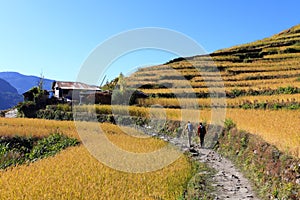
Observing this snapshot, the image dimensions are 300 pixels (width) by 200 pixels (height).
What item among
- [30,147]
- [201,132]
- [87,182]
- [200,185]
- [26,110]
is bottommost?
[30,147]

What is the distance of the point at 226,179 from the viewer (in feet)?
33.7

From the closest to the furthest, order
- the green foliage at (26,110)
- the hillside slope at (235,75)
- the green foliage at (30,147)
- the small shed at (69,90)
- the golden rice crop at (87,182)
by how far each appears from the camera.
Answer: the golden rice crop at (87,182), the green foliage at (30,147), the hillside slope at (235,75), the green foliage at (26,110), the small shed at (69,90)

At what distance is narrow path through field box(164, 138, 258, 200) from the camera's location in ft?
28.1

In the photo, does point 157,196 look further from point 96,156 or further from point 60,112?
point 60,112

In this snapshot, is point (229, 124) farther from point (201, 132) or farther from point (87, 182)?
point (87, 182)

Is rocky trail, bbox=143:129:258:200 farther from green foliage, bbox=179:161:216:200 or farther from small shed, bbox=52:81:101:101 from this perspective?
small shed, bbox=52:81:101:101

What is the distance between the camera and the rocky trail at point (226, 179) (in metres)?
8.51

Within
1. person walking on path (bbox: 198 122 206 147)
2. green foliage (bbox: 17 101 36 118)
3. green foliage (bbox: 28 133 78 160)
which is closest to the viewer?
green foliage (bbox: 28 133 78 160)

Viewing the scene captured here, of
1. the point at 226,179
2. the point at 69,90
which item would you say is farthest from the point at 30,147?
the point at 69,90

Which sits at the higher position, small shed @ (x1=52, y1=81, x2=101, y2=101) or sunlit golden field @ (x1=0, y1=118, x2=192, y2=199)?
small shed @ (x1=52, y1=81, x2=101, y2=101)

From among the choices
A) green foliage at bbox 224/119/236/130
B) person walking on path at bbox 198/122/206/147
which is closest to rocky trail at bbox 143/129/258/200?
person walking on path at bbox 198/122/206/147

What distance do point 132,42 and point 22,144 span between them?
756 cm

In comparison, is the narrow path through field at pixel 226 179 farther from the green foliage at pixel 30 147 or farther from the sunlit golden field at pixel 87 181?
the green foliage at pixel 30 147

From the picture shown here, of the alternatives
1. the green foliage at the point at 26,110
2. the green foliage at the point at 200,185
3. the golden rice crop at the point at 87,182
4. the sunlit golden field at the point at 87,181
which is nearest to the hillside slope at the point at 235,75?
the green foliage at the point at 26,110
